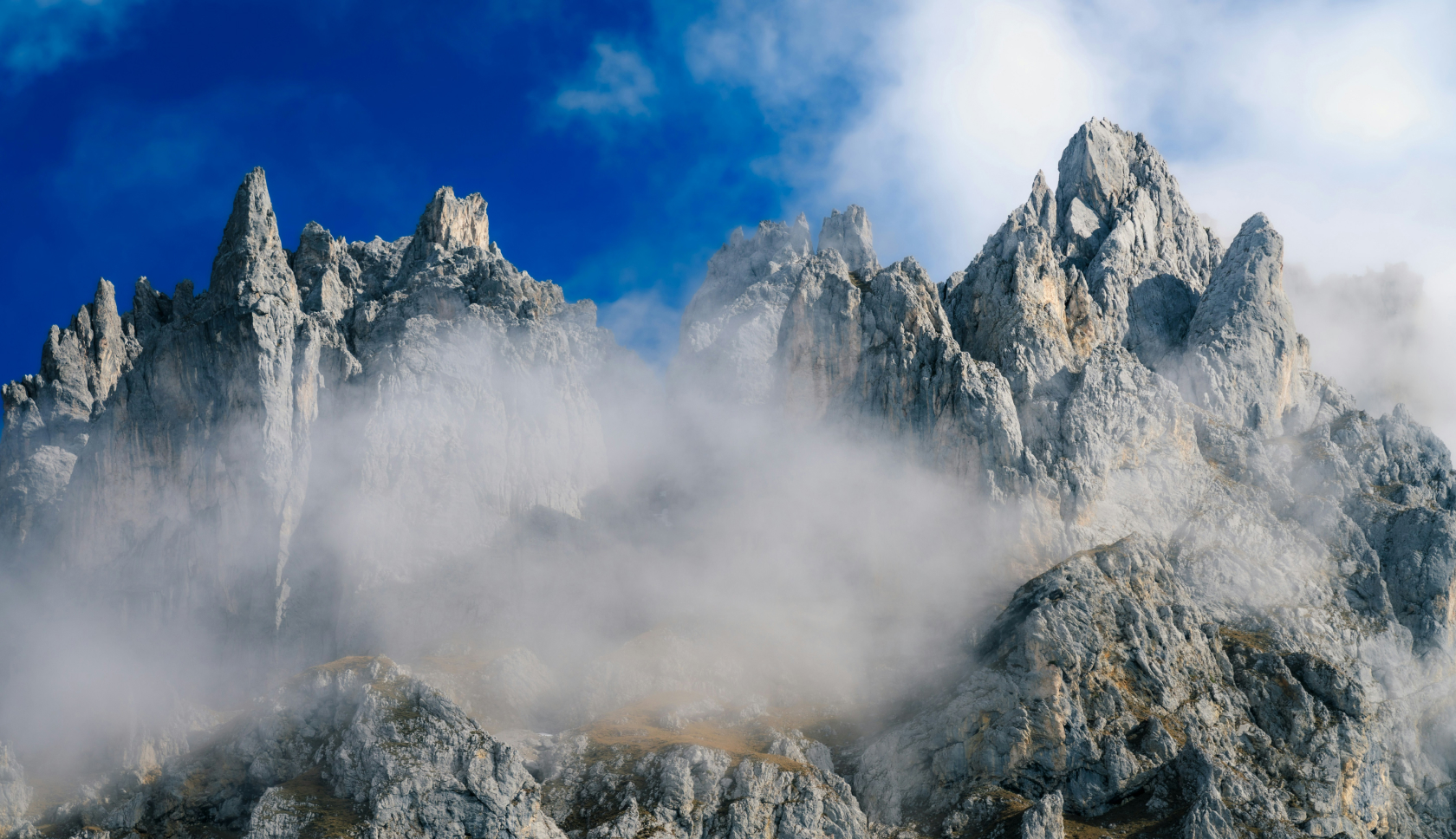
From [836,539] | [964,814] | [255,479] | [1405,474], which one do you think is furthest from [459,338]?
[1405,474]

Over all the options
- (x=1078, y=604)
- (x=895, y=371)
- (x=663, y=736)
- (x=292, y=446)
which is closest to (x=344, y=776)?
(x=663, y=736)

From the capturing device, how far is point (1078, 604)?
10619 centimetres

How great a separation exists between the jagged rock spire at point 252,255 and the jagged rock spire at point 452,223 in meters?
25.6

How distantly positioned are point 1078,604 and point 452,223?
389 ft

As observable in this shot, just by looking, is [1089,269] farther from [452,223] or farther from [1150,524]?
[452,223]

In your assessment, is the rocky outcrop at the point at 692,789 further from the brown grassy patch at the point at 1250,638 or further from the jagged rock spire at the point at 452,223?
the jagged rock spire at the point at 452,223

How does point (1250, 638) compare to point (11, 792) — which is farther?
point (1250, 638)

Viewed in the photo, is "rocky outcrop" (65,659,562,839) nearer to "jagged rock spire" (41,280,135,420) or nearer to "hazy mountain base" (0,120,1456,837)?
"hazy mountain base" (0,120,1456,837)

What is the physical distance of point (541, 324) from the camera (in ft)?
520

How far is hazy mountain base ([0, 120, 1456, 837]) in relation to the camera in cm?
9275

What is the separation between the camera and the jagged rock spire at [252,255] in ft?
478

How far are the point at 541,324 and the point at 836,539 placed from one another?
52.3m

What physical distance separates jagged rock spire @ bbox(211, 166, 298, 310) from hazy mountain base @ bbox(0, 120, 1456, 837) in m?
1.53

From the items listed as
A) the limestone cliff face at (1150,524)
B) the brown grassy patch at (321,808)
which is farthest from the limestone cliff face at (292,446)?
the brown grassy patch at (321,808)
